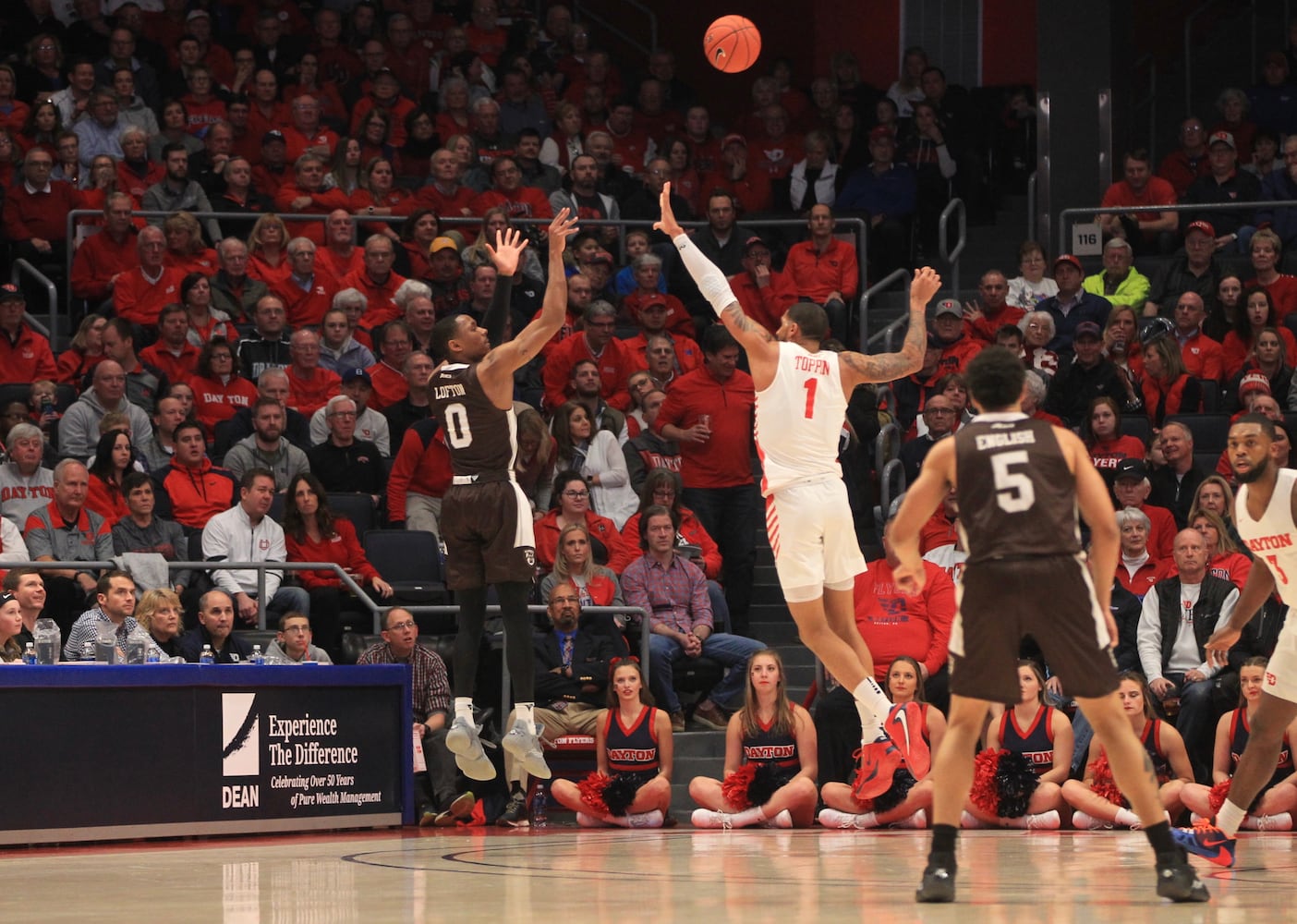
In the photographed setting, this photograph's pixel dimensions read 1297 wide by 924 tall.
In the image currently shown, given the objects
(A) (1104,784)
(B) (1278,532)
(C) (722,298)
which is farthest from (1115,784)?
(C) (722,298)

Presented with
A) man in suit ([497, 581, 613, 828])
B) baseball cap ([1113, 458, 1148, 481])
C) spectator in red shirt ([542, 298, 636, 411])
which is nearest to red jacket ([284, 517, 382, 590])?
man in suit ([497, 581, 613, 828])

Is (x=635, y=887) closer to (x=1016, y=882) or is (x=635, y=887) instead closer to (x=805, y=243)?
(x=1016, y=882)

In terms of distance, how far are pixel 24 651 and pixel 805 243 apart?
9480 mm

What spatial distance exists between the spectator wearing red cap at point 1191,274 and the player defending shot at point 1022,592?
10.5m

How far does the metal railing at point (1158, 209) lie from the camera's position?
59.8 ft

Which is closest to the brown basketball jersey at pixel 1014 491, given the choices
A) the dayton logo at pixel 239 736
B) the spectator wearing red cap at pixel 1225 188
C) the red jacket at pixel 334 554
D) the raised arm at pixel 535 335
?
the raised arm at pixel 535 335

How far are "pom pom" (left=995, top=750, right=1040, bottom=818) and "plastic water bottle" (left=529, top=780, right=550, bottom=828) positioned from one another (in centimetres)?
342

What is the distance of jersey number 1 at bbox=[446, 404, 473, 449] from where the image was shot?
430 inches

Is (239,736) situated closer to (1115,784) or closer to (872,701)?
(872,701)

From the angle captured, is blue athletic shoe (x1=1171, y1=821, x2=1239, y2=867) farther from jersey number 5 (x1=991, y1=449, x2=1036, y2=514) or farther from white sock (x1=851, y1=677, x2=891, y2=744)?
jersey number 5 (x1=991, y1=449, x2=1036, y2=514)

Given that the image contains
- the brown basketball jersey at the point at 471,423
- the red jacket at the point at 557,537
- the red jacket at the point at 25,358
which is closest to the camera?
the brown basketball jersey at the point at 471,423

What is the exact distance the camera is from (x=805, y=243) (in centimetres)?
1894

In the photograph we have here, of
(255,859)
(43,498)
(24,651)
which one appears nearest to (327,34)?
(43,498)

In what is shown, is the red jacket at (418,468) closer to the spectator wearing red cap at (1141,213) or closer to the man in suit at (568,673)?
the man in suit at (568,673)
